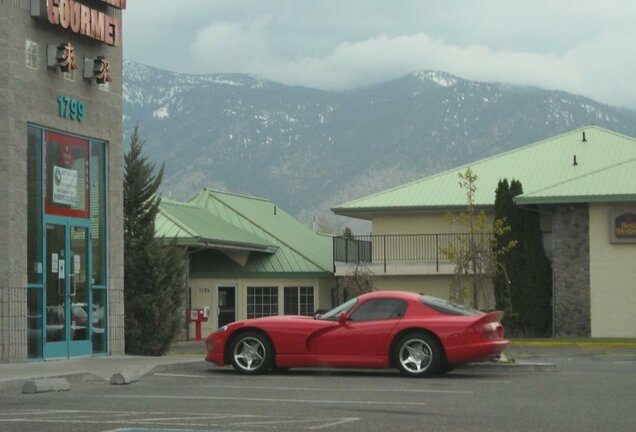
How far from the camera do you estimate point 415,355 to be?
757 inches

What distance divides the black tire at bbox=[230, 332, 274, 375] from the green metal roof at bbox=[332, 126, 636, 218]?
25605 millimetres

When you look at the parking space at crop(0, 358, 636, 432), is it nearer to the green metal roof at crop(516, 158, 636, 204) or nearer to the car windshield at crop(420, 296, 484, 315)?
the car windshield at crop(420, 296, 484, 315)

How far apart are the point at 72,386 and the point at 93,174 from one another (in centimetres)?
753

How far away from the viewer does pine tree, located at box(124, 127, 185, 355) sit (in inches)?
1058

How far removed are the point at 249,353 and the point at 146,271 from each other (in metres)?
7.93

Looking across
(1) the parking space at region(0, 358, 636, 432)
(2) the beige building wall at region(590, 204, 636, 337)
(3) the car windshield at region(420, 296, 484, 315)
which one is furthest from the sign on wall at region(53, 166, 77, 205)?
(2) the beige building wall at region(590, 204, 636, 337)

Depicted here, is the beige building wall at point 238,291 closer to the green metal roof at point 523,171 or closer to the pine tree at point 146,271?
the green metal roof at point 523,171

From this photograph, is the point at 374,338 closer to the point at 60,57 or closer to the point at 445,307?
the point at 445,307

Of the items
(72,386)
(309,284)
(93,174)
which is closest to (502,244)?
(309,284)

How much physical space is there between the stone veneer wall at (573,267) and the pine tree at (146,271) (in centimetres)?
1689

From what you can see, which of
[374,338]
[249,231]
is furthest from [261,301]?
[374,338]

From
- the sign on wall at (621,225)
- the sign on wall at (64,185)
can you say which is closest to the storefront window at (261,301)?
the sign on wall at (621,225)

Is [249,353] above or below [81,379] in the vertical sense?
above

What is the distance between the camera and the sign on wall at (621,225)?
40.2m
